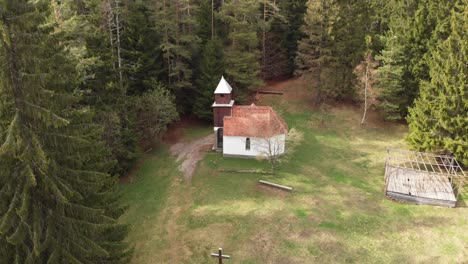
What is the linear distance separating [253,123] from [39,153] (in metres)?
23.9

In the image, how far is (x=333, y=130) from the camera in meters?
41.6

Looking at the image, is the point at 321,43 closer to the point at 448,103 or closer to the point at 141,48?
the point at 448,103

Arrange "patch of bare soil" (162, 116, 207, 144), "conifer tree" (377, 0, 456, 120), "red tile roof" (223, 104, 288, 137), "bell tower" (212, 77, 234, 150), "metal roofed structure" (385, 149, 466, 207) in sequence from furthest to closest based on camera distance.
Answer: "patch of bare soil" (162, 116, 207, 144), "conifer tree" (377, 0, 456, 120), "bell tower" (212, 77, 234, 150), "red tile roof" (223, 104, 288, 137), "metal roofed structure" (385, 149, 466, 207)

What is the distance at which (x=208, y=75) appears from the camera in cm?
4088

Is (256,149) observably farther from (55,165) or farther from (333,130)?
(55,165)

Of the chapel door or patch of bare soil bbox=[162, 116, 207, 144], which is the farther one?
patch of bare soil bbox=[162, 116, 207, 144]

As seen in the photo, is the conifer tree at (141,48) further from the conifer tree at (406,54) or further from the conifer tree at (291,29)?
the conifer tree at (406,54)

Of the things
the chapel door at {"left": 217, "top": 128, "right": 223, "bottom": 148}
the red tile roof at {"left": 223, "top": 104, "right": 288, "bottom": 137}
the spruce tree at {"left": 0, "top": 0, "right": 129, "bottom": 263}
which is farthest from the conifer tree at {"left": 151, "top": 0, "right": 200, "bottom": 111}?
the spruce tree at {"left": 0, "top": 0, "right": 129, "bottom": 263}

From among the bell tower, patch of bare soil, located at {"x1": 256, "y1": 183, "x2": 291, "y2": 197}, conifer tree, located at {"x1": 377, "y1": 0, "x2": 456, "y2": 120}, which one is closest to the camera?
patch of bare soil, located at {"x1": 256, "y1": 183, "x2": 291, "y2": 197}

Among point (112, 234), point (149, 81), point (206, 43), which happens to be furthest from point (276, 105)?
point (112, 234)

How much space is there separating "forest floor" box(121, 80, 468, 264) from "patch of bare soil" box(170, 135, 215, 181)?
197 mm

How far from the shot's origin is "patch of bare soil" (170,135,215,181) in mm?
33719

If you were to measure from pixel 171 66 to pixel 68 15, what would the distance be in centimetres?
1257

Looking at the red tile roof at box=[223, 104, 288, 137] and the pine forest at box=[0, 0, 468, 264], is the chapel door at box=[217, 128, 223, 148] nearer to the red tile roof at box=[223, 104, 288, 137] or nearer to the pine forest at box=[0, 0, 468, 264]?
the red tile roof at box=[223, 104, 288, 137]
